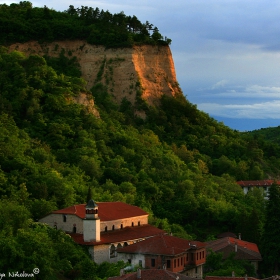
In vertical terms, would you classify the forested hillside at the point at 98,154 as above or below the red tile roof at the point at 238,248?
above

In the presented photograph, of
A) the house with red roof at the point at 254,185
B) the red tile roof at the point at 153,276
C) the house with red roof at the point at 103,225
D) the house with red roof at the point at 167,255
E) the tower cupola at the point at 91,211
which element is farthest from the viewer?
the house with red roof at the point at 254,185

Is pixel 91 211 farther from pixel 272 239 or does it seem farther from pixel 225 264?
pixel 272 239

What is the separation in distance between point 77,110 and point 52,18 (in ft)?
67.7

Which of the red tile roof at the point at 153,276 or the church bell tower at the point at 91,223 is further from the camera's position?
the church bell tower at the point at 91,223

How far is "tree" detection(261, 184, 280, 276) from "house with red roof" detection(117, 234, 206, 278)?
16.5 feet

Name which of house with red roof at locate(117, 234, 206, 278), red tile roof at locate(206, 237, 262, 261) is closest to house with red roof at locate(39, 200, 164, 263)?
house with red roof at locate(117, 234, 206, 278)

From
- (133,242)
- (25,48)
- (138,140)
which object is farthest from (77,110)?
(133,242)

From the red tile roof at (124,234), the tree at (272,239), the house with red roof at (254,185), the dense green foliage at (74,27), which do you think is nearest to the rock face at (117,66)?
the dense green foliage at (74,27)

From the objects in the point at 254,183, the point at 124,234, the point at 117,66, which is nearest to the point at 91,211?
the point at 124,234

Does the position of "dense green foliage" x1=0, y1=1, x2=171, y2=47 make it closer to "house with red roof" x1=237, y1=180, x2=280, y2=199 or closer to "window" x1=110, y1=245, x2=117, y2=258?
"house with red roof" x1=237, y1=180, x2=280, y2=199

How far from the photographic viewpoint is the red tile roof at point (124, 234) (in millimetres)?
55594

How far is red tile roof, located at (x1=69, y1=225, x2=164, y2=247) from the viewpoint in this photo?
182 ft

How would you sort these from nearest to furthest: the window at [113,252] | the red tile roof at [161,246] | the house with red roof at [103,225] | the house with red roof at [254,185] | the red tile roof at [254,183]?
the red tile roof at [161,246] → the house with red roof at [103,225] → the window at [113,252] → the house with red roof at [254,185] → the red tile roof at [254,183]

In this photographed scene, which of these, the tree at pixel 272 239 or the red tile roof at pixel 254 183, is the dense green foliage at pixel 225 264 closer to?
the tree at pixel 272 239
